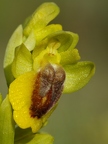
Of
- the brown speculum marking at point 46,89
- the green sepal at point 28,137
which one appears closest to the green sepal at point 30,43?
the brown speculum marking at point 46,89

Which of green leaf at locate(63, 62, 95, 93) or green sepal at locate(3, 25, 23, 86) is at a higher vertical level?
green sepal at locate(3, 25, 23, 86)

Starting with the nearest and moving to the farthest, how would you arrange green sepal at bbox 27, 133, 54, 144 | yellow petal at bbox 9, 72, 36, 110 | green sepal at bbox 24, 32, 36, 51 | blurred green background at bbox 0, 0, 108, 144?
yellow petal at bbox 9, 72, 36, 110
green sepal at bbox 24, 32, 36, 51
green sepal at bbox 27, 133, 54, 144
blurred green background at bbox 0, 0, 108, 144

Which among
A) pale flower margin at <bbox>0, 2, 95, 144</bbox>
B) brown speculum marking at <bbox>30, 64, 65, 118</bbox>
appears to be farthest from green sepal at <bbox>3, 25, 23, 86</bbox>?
brown speculum marking at <bbox>30, 64, 65, 118</bbox>

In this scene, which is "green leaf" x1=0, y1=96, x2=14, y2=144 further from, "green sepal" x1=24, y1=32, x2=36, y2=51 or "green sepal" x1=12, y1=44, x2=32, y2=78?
"green sepal" x1=24, y1=32, x2=36, y2=51

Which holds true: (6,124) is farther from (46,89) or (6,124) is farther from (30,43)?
Result: (30,43)

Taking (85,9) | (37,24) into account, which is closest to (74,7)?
(85,9)

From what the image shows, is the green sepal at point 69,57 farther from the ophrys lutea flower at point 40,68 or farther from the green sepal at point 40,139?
the green sepal at point 40,139

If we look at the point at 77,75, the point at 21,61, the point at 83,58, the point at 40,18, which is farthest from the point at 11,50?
the point at 83,58
